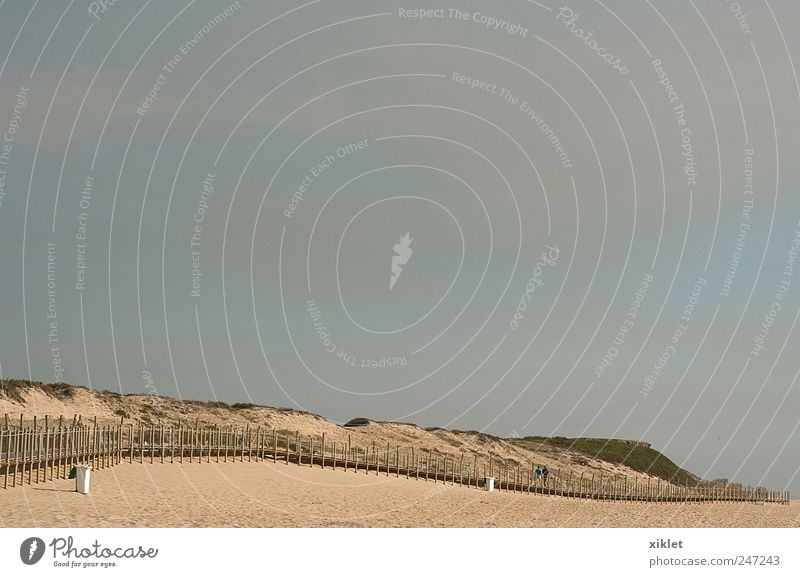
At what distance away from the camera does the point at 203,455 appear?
52156 mm

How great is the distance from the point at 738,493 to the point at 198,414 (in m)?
43.2

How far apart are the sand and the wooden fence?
36.6 inches

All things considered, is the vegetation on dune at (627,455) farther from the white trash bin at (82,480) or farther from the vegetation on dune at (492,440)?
the white trash bin at (82,480)

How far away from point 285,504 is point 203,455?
1377cm

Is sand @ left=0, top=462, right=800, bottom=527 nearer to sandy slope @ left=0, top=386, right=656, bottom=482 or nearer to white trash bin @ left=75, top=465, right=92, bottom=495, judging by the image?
white trash bin @ left=75, top=465, right=92, bottom=495

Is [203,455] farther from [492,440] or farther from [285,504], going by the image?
[492,440]

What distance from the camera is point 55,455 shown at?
38969 millimetres

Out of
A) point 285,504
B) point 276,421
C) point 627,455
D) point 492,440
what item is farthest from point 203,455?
point 627,455

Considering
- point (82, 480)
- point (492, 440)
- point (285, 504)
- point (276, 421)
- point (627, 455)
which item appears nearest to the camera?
point (82, 480)

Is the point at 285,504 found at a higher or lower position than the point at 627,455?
higher

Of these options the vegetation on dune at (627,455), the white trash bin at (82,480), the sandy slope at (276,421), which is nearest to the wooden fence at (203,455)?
the white trash bin at (82,480)

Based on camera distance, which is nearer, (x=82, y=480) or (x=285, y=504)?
(x=82, y=480)
